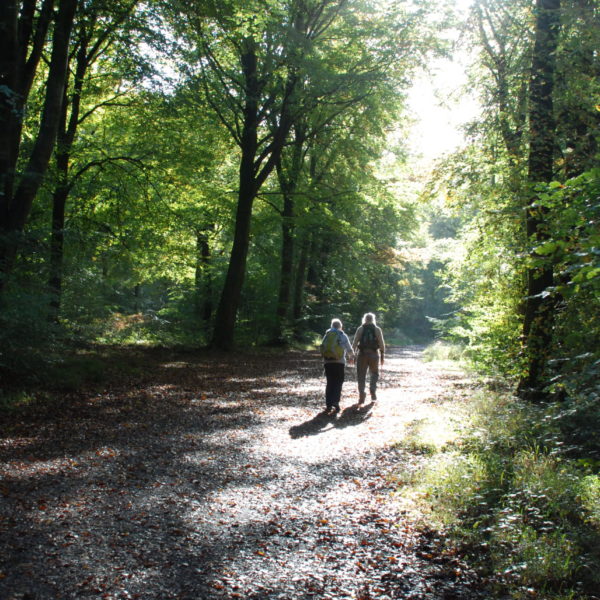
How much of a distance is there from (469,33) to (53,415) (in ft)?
38.4

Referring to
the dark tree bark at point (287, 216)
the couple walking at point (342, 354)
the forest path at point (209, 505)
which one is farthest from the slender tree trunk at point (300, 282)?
the forest path at point (209, 505)

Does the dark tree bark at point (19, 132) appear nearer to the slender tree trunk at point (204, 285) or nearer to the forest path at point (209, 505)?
the forest path at point (209, 505)

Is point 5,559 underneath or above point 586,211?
underneath

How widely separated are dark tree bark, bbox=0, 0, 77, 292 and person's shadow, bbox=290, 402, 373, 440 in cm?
515

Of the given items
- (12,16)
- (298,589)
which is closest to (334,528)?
(298,589)

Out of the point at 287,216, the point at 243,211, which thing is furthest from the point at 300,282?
the point at 243,211

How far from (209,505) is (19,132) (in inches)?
316

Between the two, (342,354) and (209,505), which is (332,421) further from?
(209,505)

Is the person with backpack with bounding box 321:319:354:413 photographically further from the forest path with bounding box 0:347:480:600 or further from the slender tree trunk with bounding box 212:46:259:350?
the slender tree trunk with bounding box 212:46:259:350

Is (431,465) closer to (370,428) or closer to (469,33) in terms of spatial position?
(370,428)

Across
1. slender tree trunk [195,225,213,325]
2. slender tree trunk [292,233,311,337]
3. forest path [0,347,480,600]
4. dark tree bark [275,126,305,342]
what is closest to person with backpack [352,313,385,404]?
forest path [0,347,480,600]

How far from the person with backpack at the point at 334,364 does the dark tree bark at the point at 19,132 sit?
19.1 feet

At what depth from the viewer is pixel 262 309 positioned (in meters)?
A: 26.4

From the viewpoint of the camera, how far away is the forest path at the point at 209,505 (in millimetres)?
3973
